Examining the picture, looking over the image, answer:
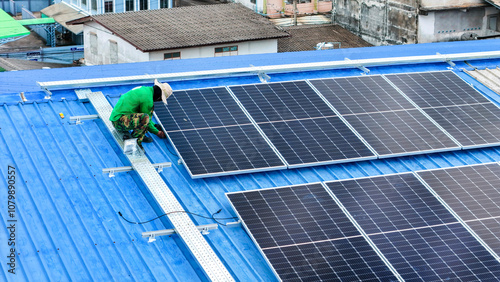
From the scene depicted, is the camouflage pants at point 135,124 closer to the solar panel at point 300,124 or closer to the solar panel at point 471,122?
the solar panel at point 300,124

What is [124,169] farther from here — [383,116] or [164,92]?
[383,116]

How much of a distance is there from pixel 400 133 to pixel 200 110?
5.72 m

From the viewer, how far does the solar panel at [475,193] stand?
19.0 meters

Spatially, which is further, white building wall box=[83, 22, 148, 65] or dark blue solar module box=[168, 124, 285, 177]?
white building wall box=[83, 22, 148, 65]

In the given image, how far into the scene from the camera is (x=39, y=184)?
20.2m

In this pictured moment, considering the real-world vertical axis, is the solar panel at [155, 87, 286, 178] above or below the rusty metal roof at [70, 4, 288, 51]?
above

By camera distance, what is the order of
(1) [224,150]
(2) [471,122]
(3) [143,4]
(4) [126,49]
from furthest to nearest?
(3) [143,4], (4) [126,49], (2) [471,122], (1) [224,150]

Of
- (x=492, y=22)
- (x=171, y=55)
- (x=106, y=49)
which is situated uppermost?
(x=492, y=22)

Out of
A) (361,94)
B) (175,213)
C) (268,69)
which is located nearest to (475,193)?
(361,94)

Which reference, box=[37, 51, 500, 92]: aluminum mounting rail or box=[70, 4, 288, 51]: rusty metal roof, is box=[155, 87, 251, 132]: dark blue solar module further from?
box=[70, 4, 288, 51]: rusty metal roof

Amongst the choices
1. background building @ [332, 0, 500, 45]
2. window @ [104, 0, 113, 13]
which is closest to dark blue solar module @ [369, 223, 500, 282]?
background building @ [332, 0, 500, 45]

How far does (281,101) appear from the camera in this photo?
2389 cm

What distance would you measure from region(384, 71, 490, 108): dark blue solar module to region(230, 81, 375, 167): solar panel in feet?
10.0

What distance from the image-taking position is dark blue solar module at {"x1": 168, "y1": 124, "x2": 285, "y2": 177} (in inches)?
822
